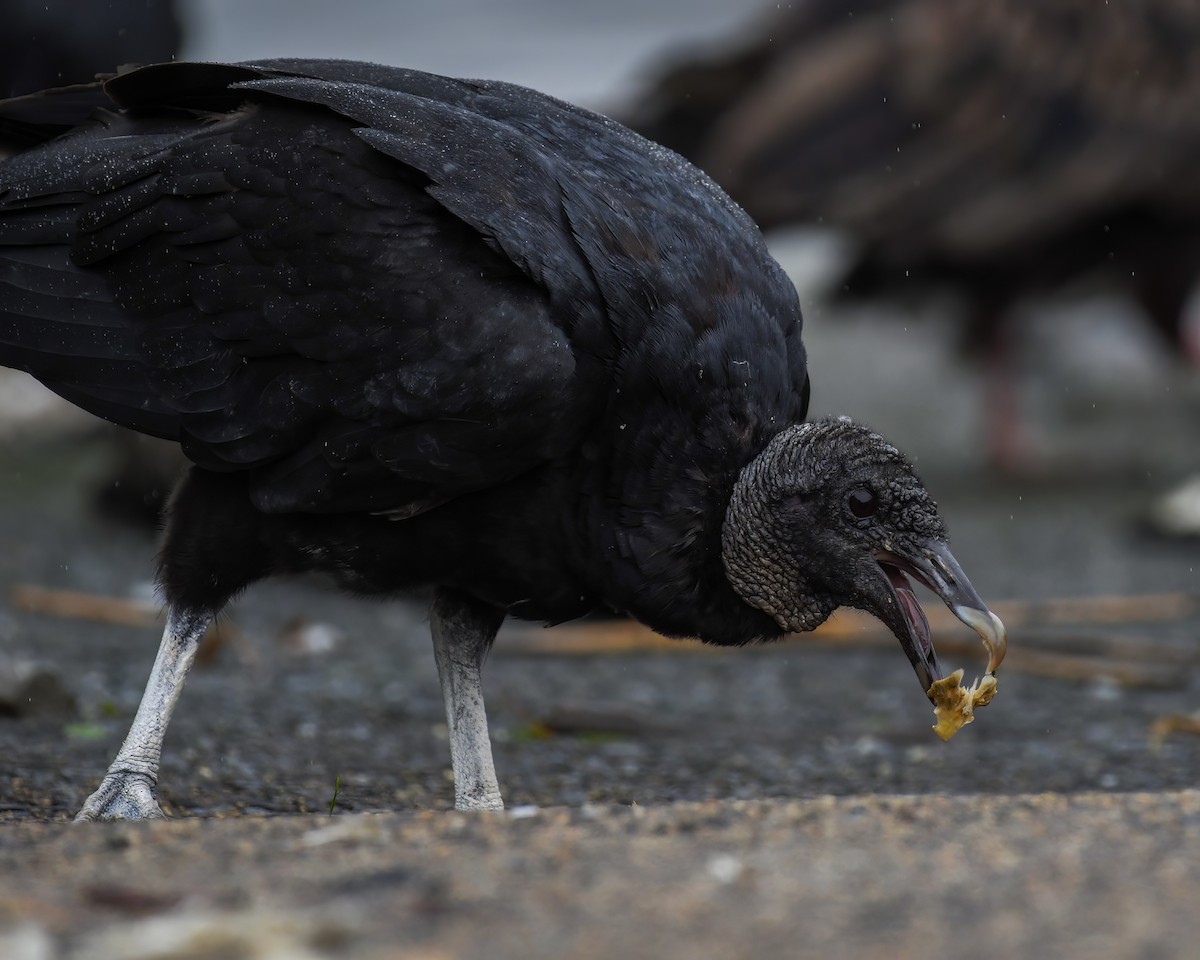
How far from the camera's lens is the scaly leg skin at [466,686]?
3889mm

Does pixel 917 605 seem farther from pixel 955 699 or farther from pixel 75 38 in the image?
pixel 75 38

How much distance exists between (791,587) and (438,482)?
2.49 feet

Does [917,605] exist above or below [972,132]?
below

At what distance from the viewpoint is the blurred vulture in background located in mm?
8672

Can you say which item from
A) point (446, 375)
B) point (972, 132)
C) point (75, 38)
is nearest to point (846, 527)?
point (446, 375)

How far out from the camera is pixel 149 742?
3.59 meters

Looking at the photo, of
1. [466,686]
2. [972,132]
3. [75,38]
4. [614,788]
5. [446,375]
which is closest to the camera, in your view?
[446,375]

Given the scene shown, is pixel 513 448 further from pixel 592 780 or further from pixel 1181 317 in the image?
pixel 1181 317

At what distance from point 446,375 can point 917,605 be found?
1044 millimetres

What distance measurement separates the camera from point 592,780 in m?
4.37

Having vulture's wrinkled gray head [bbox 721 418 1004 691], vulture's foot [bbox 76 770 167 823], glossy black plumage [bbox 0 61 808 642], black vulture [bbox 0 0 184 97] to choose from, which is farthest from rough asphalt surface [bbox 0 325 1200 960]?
black vulture [bbox 0 0 184 97]

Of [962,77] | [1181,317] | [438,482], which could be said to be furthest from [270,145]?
[1181,317]

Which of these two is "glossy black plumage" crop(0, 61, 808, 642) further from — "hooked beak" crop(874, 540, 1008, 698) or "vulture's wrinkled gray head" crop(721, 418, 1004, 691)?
"hooked beak" crop(874, 540, 1008, 698)

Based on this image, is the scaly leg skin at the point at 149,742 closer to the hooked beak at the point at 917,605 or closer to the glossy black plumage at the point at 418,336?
the glossy black plumage at the point at 418,336
